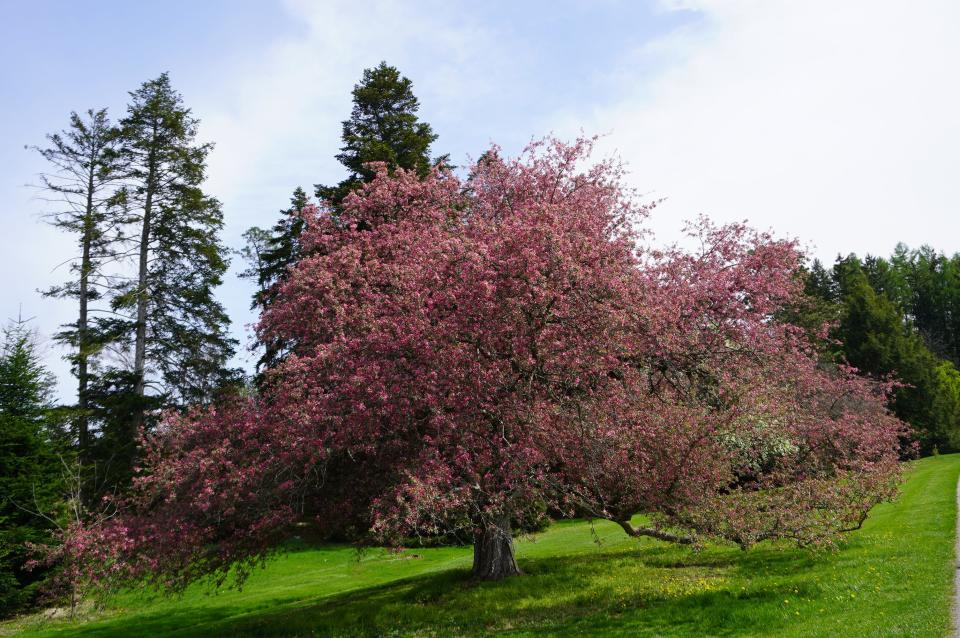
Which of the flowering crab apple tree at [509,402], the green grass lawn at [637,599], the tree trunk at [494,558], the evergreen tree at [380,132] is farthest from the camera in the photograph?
the evergreen tree at [380,132]

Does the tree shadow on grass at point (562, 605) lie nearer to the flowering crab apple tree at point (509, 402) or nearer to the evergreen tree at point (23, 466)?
the flowering crab apple tree at point (509, 402)

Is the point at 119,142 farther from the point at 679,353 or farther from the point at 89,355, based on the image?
the point at 679,353

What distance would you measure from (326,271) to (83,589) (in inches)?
310

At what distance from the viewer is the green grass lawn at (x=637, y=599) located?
9609 millimetres

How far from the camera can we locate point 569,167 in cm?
1482

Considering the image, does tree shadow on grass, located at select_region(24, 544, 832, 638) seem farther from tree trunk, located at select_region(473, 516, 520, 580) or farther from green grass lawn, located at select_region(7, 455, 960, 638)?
tree trunk, located at select_region(473, 516, 520, 580)

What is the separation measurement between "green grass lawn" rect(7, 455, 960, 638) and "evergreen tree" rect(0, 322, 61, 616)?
2.03 meters

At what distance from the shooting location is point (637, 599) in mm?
11812

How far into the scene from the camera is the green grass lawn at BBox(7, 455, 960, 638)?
9.61 metres

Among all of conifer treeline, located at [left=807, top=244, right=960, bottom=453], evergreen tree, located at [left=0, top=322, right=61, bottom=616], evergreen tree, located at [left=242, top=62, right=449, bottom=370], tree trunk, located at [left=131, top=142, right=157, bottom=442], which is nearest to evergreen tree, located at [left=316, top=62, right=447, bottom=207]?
evergreen tree, located at [left=242, top=62, right=449, bottom=370]

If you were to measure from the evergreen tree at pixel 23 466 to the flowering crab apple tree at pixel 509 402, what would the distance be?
1038cm

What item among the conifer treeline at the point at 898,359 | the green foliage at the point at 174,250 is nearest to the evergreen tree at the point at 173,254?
the green foliage at the point at 174,250

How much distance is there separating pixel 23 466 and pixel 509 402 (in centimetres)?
1957

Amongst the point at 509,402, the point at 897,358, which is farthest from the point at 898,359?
the point at 509,402
